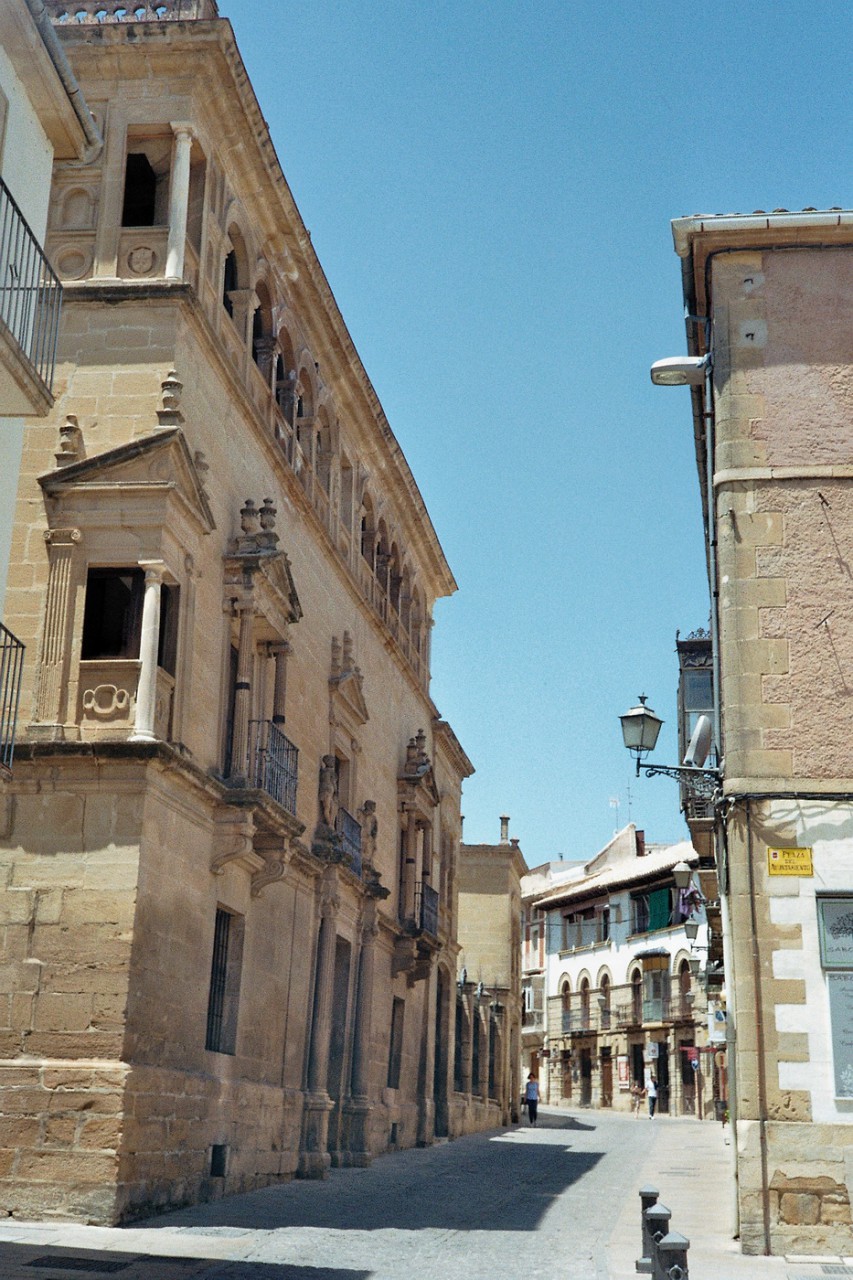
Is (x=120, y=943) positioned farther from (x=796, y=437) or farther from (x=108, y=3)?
(x=108, y=3)

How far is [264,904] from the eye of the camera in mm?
17172

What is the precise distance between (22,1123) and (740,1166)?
19.3 ft

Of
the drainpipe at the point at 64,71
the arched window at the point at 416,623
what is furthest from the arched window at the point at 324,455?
the drainpipe at the point at 64,71

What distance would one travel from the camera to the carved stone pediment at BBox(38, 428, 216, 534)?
548 inches

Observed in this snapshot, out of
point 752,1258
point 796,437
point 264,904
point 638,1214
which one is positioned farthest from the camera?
point 264,904

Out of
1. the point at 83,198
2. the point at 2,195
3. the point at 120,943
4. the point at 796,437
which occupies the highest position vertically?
the point at 83,198

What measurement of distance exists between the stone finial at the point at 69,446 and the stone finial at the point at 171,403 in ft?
2.66

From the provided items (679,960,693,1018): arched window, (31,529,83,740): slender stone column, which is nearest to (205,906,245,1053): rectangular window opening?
(31,529,83,740): slender stone column

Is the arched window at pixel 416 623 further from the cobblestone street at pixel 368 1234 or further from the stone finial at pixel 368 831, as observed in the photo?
the cobblestone street at pixel 368 1234

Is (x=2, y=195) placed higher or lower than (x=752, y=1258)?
higher

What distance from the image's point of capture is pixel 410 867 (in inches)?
1064

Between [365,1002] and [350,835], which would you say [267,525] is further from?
[365,1002]

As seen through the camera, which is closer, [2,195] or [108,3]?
[2,195]

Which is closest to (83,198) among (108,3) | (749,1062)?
(108,3)
